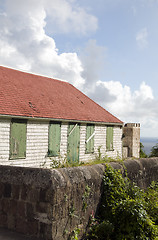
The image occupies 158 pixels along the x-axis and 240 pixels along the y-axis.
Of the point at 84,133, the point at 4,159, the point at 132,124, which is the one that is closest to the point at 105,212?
the point at 4,159

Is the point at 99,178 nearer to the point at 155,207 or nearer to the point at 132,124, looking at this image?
the point at 155,207

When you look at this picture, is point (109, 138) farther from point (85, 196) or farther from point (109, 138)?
point (85, 196)

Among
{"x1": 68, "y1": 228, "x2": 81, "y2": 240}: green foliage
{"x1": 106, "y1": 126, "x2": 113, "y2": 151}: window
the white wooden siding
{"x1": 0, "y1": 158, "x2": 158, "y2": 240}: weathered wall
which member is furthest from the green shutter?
{"x1": 68, "y1": 228, "x2": 81, "y2": 240}: green foliage

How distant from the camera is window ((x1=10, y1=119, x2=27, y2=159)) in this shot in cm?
1039

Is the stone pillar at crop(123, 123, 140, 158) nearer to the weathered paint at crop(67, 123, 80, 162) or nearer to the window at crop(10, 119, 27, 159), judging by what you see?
the weathered paint at crop(67, 123, 80, 162)

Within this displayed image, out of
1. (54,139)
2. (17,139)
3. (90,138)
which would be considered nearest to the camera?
(17,139)

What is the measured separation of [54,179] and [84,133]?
1075 cm

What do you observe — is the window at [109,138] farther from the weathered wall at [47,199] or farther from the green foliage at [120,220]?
the weathered wall at [47,199]

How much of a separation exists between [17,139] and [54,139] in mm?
2170

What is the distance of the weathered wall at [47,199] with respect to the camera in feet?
11.6

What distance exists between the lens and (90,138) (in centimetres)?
1469

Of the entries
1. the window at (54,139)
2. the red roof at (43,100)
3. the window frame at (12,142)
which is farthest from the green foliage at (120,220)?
the window at (54,139)

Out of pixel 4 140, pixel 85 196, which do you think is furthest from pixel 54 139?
pixel 85 196

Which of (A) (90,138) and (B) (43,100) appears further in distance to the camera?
(A) (90,138)
